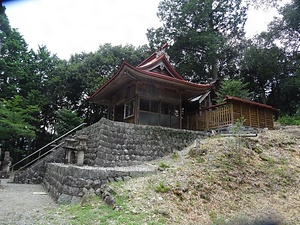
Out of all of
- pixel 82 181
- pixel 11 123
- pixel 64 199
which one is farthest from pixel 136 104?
pixel 11 123

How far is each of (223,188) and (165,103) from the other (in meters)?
7.55

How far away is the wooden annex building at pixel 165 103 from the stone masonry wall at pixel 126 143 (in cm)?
166

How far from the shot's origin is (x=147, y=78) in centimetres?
1156

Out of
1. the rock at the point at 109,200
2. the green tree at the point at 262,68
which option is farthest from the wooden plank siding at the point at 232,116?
the green tree at the point at 262,68

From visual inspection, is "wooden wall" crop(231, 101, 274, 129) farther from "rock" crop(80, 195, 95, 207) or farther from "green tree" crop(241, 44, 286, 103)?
"green tree" crop(241, 44, 286, 103)

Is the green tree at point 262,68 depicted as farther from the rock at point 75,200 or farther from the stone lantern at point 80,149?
the rock at point 75,200

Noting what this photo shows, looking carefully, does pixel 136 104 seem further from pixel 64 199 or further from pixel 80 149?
pixel 64 199

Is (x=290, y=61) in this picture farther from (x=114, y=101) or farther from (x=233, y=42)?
(x=114, y=101)

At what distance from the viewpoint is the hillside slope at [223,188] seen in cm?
534

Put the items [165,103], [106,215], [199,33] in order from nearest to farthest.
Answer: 1. [106,215]
2. [165,103]
3. [199,33]

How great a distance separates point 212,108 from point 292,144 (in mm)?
4684

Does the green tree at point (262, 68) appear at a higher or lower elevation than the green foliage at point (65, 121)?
higher

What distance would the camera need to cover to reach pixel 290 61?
24.1 m

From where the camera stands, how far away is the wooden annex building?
12.2 m
